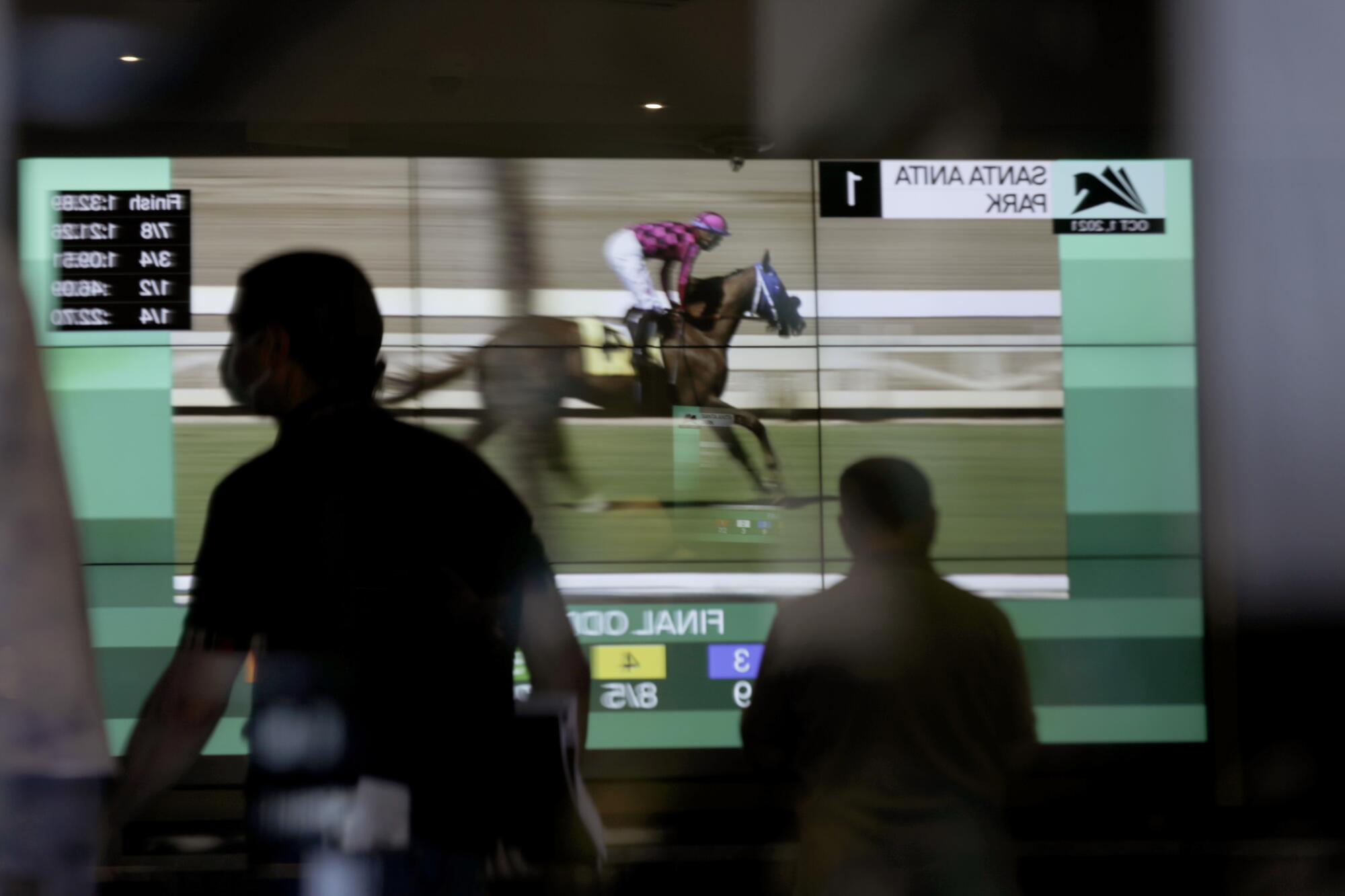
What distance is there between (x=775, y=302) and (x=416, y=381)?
49cm

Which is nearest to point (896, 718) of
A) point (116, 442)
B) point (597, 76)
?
point (597, 76)

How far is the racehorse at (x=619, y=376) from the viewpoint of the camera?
65.9 inches

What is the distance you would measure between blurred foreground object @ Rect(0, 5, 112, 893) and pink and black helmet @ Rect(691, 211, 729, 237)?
0.83 metres

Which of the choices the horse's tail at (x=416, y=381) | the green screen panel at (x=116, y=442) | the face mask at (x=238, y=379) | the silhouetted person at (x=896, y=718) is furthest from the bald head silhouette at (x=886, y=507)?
the green screen panel at (x=116, y=442)

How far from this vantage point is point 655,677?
173cm

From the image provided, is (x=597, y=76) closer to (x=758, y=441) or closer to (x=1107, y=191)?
(x=758, y=441)

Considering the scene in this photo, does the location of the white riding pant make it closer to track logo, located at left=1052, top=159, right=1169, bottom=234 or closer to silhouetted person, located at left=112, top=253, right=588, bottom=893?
silhouetted person, located at left=112, top=253, right=588, bottom=893

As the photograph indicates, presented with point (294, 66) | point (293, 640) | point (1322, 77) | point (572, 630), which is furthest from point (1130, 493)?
point (294, 66)

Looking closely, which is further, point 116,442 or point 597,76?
point 597,76

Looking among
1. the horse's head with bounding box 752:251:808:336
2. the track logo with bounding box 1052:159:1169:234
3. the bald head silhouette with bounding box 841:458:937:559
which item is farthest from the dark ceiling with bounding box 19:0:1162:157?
the bald head silhouette with bounding box 841:458:937:559

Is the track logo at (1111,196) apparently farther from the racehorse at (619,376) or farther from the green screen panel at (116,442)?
the green screen panel at (116,442)

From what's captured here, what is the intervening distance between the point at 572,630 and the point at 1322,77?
1264mm

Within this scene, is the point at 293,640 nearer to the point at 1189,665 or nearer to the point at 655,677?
the point at 655,677

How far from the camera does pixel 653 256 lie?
1708 millimetres
